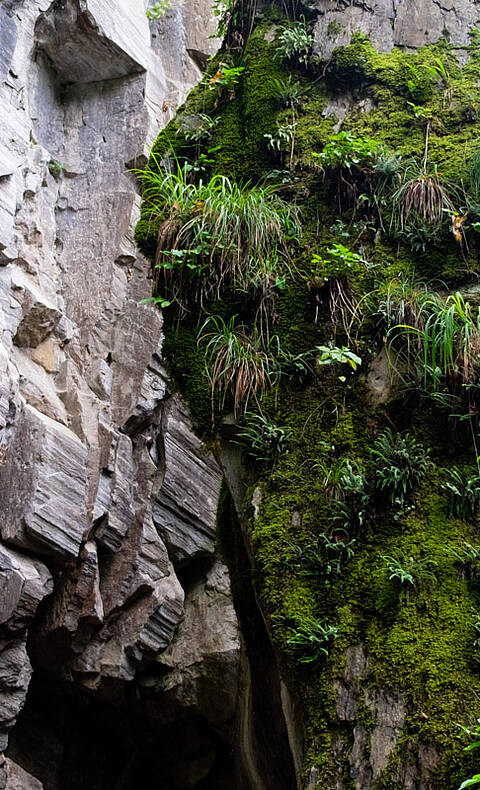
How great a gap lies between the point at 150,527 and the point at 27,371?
1.84 meters

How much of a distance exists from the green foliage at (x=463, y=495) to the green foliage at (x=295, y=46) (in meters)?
3.94

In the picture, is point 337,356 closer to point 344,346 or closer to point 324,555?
point 344,346

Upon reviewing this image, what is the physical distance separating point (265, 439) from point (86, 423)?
8.74ft

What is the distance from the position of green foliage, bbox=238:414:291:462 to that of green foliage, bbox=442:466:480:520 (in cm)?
108

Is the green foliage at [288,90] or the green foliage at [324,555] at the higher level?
the green foliage at [288,90]

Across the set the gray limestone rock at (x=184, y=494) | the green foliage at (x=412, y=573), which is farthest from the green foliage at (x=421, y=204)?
the gray limestone rock at (x=184, y=494)

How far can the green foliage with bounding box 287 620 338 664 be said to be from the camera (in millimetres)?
4016

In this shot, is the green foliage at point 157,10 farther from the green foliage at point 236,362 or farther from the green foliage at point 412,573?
the green foliage at point 412,573

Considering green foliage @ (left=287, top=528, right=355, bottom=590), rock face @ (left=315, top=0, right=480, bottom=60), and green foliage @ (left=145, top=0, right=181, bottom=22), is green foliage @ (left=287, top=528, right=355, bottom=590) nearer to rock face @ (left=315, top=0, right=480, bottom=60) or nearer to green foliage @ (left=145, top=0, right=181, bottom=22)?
rock face @ (left=315, top=0, right=480, bottom=60)

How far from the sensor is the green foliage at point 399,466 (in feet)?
14.2

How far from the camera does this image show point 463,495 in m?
4.23

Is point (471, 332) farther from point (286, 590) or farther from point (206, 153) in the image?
point (206, 153)

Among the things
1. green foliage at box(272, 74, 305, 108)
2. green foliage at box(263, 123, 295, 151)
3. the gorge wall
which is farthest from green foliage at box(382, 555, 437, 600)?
green foliage at box(272, 74, 305, 108)

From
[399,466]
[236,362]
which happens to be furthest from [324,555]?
[236,362]
